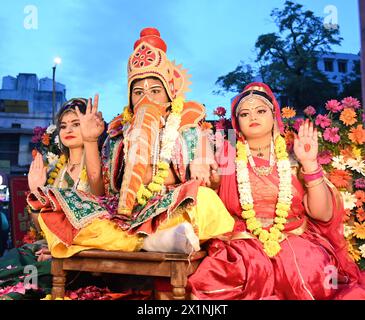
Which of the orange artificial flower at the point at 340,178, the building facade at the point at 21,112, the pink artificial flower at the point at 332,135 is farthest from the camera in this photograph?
the building facade at the point at 21,112

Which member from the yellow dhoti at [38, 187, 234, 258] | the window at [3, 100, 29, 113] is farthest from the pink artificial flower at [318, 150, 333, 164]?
the window at [3, 100, 29, 113]

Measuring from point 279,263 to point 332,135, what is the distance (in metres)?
1.34

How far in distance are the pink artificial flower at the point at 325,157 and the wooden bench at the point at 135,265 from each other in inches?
55.0

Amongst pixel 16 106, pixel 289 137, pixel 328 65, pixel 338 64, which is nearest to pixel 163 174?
pixel 289 137

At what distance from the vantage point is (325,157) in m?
3.42

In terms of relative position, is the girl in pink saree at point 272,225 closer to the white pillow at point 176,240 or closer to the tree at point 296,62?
the white pillow at point 176,240

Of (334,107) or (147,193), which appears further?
(334,107)

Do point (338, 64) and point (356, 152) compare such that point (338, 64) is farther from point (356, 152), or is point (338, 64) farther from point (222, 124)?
point (222, 124)

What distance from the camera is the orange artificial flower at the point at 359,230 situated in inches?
127

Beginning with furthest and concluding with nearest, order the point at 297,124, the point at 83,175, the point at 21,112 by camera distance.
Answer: the point at 21,112 → the point at 297,124 → the point at 83,175

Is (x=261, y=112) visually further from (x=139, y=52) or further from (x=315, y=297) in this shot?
(x=315, y=297)

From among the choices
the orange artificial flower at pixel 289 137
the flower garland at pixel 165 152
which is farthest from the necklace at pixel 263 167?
the flower garland at pixel 165 152

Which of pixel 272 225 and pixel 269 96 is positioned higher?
pixel 269 96
